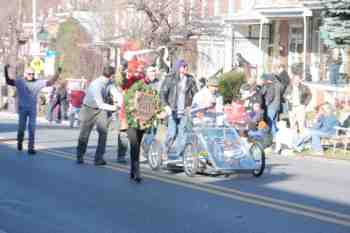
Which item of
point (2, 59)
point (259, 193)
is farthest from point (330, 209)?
point (2, 59)

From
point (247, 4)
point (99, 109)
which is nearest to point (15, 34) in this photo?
point (247, 4)

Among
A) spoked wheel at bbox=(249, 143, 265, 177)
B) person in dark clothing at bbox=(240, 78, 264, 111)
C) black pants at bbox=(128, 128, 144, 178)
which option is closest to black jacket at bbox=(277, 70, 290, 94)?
person in dark clothing at bbox=(240, 78, 264, 111)

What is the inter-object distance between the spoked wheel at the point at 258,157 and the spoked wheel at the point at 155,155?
154 cm

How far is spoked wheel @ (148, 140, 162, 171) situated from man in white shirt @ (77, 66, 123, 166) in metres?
0.96

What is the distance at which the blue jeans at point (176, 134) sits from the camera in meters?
15.3

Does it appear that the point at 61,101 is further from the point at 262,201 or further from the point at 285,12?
the point at 262,201

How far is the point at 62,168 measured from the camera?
52.7 feet

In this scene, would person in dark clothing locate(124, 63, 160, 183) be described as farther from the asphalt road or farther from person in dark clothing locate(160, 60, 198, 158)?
person in dark clothing locate(160, 60, 198, 158)

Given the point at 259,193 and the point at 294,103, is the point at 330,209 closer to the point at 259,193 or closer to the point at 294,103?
the point at 259,193

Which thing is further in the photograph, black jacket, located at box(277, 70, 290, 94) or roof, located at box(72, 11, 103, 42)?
roof, located at box(72, 11, 103, 42)

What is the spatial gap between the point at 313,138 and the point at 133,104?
829cm

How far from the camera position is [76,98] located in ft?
109

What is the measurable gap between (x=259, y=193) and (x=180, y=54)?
28611 mm

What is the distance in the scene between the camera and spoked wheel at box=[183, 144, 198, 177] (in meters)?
14.9
